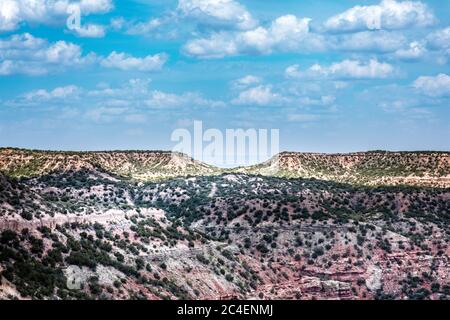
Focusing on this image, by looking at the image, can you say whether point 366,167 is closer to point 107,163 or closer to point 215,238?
point 107,163

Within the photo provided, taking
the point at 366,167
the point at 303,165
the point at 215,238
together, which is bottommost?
the point at 215,238

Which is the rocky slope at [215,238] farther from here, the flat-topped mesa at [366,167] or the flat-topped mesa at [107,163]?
the flat-topped mesa at [366,167]

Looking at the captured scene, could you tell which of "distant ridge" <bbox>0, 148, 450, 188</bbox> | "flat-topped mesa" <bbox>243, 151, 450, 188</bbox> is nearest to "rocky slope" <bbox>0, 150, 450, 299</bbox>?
"distant ridge" <bbox>0, 148, 450, 188</bbox>

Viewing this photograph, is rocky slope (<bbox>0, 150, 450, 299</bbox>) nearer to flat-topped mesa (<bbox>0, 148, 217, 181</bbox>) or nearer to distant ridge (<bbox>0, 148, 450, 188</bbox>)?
flat-topped mesa (<bbox>0, 148, 217, 181</bbox>)

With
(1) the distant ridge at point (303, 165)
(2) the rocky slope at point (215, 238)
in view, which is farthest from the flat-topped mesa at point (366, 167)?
(2) the rocky slope at point (215, 238)

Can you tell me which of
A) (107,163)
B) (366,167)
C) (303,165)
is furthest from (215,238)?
(366,167)
